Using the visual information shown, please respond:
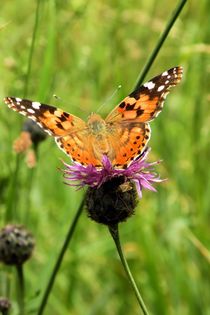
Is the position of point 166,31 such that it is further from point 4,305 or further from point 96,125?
point 4,305

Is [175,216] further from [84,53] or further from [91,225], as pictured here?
[84,53]

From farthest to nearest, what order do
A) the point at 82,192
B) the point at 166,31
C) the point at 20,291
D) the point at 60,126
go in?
the point at 82,192 → the point at 20,291 → the point at 60,126 → the point at 166,31

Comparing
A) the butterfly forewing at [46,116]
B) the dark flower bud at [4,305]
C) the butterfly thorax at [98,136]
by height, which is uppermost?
the butterfly forewing at [46,116]

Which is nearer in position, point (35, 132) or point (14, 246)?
point (14, 246)

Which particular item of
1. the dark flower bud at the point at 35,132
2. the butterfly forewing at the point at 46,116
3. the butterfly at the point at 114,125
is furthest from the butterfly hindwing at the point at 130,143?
the dark flower bud at the point at 35,132

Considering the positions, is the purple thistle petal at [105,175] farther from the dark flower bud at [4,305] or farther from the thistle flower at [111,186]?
the dark flower bud at [4,305]

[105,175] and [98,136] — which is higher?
[98,136]

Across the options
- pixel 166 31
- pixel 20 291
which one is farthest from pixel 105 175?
pixel 20 291
